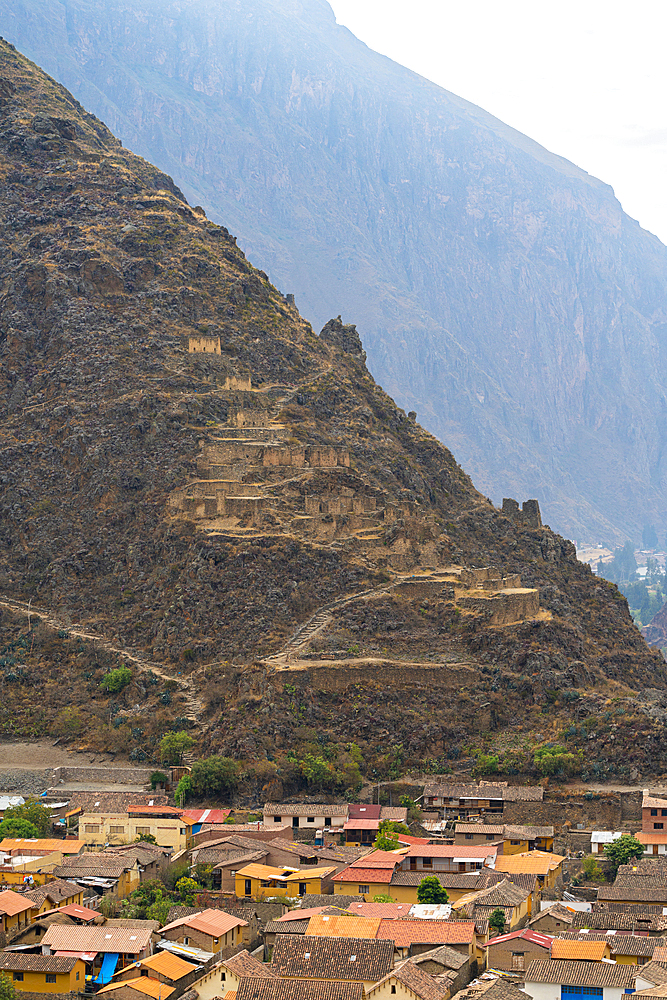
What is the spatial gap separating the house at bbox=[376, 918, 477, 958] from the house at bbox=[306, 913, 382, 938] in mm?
363

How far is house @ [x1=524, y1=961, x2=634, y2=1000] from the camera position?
5616cm

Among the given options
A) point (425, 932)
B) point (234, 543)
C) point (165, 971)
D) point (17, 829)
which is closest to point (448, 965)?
point (425, 932)

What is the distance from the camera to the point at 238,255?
12375cm

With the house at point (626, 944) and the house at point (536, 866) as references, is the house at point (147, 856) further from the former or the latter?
the house at point (626, 944)

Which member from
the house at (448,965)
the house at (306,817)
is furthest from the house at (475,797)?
the house at (448,965)

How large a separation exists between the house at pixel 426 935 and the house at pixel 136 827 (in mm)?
18410

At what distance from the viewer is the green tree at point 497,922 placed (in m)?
65.0

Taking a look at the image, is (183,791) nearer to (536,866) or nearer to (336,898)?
(336,898)

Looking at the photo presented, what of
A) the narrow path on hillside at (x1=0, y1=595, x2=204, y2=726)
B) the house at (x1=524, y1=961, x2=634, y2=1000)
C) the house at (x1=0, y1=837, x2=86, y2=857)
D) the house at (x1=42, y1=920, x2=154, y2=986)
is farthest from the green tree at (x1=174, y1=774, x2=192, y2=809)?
the house at (x1=524, y1=961, x2=634, y2=1000)

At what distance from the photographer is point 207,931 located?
63.4 meters

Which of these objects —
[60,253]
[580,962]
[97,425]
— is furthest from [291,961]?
[60,253]

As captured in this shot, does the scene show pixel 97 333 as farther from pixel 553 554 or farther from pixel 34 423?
pixel 553 554

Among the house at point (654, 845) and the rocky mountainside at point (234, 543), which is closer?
the house at point (654, 845)

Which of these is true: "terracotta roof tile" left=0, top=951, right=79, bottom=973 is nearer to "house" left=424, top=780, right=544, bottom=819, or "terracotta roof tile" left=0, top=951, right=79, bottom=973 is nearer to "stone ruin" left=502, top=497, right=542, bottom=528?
"house" left=424, top=780, right=544, bottom=819
